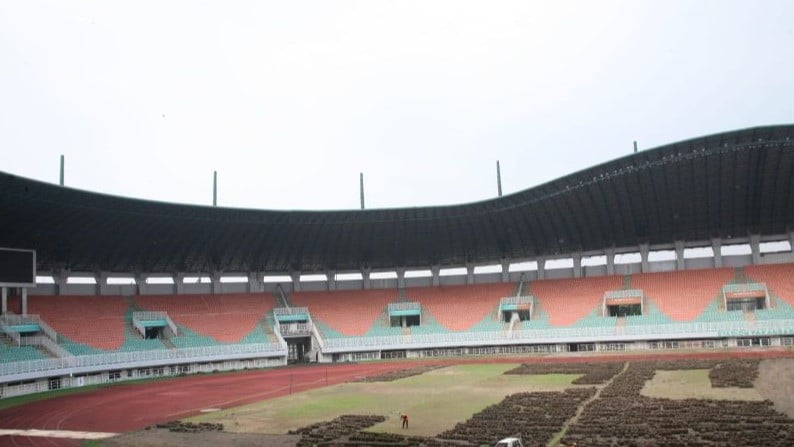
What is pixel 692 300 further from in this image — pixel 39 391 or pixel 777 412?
pixel 39 391

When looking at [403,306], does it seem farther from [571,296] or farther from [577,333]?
[577,333]

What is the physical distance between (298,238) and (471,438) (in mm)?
51930

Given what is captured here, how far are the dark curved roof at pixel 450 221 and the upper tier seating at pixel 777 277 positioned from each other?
13.0 feet

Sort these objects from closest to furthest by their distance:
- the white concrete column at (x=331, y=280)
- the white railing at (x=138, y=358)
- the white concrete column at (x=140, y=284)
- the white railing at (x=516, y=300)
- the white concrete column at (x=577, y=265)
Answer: the white railing at (x=138, y=358), the white concrete column at (x=140, y=284), the white railing at (x=516, y=300), the white concrete column at (x=577, y=265), the white concrete column at (x=331, y=280)

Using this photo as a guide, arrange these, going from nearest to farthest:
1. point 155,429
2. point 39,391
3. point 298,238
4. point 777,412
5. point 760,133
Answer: point 777,412, point 155,429, point 39,391, point 760,133, point 298,238

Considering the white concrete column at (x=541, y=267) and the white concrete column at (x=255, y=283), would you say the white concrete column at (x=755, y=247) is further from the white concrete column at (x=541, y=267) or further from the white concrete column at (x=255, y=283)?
the white concrete column at (x=255, y=283)

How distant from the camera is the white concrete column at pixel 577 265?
77750mm

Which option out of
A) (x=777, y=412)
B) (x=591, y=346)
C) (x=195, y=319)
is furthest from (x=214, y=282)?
(x=777, y=412)

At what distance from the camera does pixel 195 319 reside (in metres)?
70.1

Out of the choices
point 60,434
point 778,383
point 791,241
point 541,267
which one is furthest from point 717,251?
point 60,434

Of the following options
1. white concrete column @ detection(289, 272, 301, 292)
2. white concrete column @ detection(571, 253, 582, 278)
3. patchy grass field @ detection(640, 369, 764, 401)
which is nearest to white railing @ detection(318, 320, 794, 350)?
white concrete column @ detection(571, 253, 582, 278)

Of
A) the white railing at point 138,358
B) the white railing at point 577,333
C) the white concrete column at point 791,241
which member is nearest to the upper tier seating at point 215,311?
the white railing at point 138,358

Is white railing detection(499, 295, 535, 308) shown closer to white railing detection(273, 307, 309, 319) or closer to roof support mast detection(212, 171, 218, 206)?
white railing detection(273, 307, 309, 319)

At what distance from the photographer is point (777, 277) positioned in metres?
66.1
